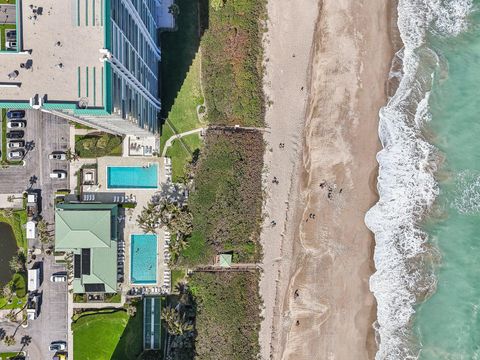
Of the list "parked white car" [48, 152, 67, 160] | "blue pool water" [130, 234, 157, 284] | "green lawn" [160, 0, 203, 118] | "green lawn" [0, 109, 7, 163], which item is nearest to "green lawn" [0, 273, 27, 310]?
"blue pool water" [130, 234, 157, 284]

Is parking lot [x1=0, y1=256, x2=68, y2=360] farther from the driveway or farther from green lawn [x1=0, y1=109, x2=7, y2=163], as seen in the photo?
green lawn [x1=0, y1=109, x2=7, y2=163]

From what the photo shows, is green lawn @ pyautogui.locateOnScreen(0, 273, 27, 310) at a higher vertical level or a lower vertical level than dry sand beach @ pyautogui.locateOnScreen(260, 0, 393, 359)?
lower

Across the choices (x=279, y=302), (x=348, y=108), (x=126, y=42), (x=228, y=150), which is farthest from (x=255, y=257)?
(x=126, y=42)

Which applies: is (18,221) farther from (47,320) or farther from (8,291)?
(47,320)

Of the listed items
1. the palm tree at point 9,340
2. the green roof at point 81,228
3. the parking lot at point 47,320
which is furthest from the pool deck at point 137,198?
the palm tree at point 9,340

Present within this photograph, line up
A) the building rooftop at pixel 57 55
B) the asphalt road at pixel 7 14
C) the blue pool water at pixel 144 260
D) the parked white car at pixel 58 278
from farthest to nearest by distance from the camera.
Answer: the blue pool water at pixel 144 260 → the parked white car at pixel 58 278 → the asphalt road at pixel 7 14 → the building rooftop at pixel 57 55

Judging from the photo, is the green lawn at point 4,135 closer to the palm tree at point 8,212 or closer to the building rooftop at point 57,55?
the palm tree at point 8,212

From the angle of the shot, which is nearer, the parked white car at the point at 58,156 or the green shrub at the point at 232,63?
the green shrub at the point at 232,63
